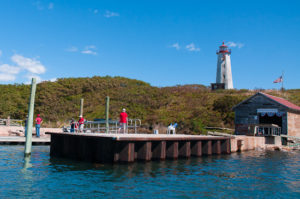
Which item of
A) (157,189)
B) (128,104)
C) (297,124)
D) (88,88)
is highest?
(88,88)

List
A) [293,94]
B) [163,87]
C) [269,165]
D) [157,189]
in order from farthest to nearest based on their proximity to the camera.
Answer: [163,87], [293,94], [269,165], [157,189]

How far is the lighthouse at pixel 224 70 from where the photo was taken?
2509 inches

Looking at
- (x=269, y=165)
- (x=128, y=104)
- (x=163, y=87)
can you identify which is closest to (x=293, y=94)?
(x=163, y=87)

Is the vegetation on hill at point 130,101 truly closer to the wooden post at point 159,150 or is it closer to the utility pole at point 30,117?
the wooden post at point 159,150

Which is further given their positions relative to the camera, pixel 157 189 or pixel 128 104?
pixel 128 104

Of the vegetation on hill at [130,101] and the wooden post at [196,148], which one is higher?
the vegetation on hill at [130,101]

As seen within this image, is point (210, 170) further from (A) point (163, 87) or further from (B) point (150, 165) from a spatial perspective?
(A) point (163, 87)

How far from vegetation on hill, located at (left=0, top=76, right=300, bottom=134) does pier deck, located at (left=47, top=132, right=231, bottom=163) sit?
46.5ft

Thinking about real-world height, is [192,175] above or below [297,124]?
below

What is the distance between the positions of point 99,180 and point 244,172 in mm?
7811

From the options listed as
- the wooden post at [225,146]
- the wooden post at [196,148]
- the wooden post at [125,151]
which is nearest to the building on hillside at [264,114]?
the wooden post at [225,146]

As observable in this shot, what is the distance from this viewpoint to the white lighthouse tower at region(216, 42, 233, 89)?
2509 inches

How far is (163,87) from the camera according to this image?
63406 millimetres

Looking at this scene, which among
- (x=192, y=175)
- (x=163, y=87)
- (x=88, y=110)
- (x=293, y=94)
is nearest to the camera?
(x=192, y=175)
